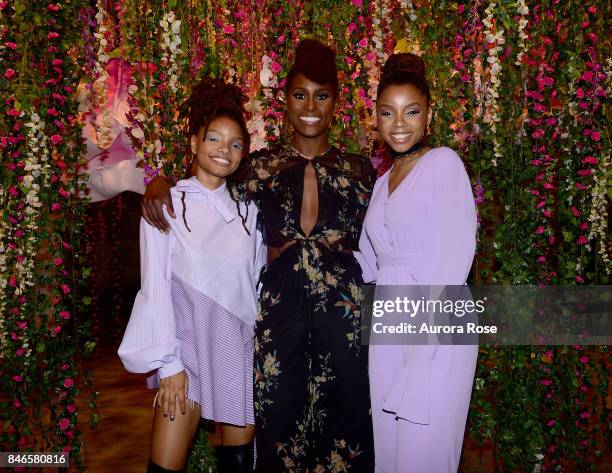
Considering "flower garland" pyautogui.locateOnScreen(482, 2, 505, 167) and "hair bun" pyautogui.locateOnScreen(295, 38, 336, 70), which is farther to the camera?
"flower garland" pyautogui.locateOnScreen(482, 2, 505, 167)

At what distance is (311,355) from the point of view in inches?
82.7

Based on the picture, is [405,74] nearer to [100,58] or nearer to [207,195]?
[207,195]

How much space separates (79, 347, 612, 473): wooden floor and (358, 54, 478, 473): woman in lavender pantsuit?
0.90m

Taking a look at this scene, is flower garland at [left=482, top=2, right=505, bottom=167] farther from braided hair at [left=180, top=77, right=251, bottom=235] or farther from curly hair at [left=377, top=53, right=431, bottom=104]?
braided hair at [left=180, top=77, right=251, bottom=235]

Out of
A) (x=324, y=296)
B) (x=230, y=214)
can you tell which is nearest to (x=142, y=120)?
(x=230, y=214)

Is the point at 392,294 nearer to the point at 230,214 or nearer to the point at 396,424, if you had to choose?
the point at 396,424

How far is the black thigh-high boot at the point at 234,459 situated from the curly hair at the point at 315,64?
4.05 ft

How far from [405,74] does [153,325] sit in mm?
1085

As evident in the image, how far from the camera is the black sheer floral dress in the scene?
81.1 inches

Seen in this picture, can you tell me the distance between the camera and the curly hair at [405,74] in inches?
76.7

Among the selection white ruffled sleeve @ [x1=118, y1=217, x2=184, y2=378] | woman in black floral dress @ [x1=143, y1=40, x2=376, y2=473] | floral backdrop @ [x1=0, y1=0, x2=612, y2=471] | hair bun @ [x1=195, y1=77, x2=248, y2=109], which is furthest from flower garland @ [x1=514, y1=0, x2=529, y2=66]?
white ruffled sleeve @ [x1=118, y1=217, x2=184, y2=378]

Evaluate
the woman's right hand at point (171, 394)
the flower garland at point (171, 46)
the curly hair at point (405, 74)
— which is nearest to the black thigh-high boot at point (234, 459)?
the woman's right hand at point (171, 394)

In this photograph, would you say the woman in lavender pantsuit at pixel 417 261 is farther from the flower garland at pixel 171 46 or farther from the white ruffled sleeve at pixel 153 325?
the flower garland at pixel 171 46

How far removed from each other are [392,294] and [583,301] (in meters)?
1.16
